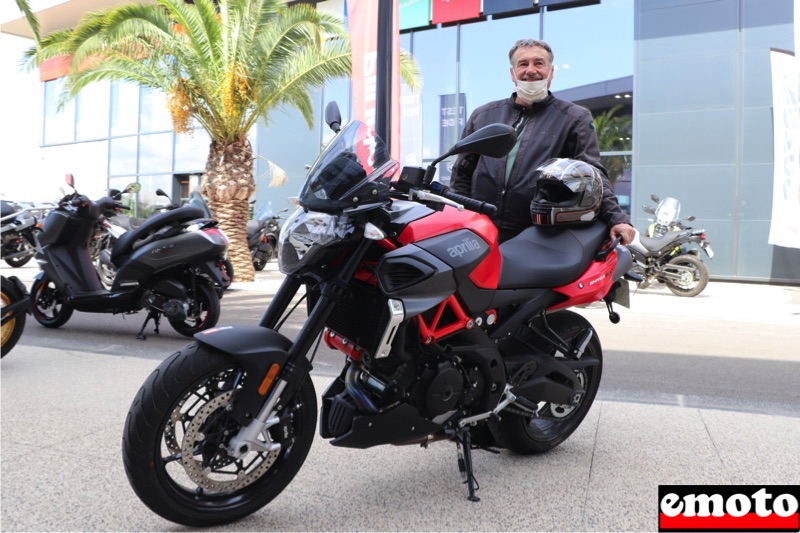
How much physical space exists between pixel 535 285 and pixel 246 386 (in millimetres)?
1298

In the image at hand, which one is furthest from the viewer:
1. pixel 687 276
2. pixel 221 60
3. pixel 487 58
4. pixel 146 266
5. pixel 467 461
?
pixel 487 58

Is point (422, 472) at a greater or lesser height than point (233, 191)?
lesser

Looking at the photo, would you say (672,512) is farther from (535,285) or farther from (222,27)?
(222,27)

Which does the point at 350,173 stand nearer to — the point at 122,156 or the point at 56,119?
the point at 122,156

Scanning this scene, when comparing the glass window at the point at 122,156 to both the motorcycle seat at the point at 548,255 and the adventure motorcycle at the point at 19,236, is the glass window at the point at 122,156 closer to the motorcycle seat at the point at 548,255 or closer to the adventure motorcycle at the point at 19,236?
the adventure motorcycle at the point at 19,236

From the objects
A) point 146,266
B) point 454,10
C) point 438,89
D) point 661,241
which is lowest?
point 146,266

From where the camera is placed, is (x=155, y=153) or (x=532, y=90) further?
(x=155, y=153)

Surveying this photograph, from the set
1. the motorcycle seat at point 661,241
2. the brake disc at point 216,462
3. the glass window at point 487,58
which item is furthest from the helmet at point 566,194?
the glass window at point 487,58

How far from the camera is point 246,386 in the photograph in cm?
230

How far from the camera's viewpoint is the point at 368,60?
9.70 metres

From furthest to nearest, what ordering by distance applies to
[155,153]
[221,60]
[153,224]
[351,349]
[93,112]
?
1. [93,112]
2. [155,153]
3. [221,60]
4. [153,224]
5. [351,349]

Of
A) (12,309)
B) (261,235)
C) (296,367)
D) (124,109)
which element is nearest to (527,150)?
(296,367)

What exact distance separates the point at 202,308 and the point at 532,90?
3960 mm

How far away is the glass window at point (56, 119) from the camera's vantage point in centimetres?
2839
